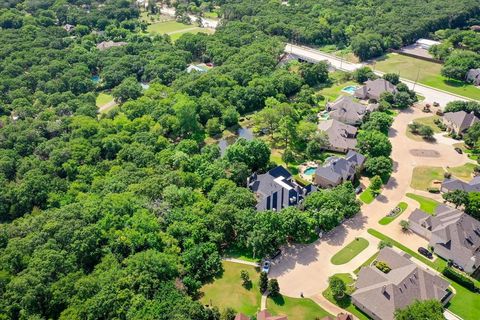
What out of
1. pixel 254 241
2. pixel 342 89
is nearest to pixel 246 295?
pixel 254 241

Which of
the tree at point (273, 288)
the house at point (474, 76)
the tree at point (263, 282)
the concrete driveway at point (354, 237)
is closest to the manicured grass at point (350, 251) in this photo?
the concrete driveway at point (354, 237)

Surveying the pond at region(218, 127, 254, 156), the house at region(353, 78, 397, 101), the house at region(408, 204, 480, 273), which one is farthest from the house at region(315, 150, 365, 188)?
the house at region(353, 78, 397, 101)

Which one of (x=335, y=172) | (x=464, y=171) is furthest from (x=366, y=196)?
(x=464, y=171)

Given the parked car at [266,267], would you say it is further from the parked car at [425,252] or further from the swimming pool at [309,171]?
the swimming pool at [309,171]

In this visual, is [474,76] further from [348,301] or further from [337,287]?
[337,287]

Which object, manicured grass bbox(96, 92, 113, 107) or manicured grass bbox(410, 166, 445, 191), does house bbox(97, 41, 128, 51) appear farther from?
manicured grass bbox(410, 166, 445, 191)

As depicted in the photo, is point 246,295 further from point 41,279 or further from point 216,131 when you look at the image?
point 216,131
